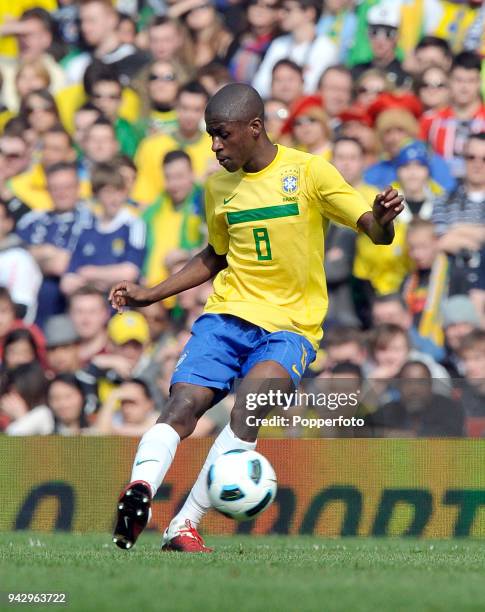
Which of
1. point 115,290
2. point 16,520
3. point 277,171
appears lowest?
point 16,520

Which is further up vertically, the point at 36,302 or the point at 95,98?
the point at 95,98

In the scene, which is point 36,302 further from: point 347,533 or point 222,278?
point 222,278

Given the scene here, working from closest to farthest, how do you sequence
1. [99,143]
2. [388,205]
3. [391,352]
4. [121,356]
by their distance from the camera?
[388,205] < [391,352] < [121,356] < [99,143]

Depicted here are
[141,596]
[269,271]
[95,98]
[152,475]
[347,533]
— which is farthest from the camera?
[95,98]

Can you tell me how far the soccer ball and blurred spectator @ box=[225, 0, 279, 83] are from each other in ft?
21.4

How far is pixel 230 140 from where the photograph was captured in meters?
6.40

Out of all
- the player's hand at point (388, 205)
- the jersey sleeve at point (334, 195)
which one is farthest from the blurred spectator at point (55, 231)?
the player's hand at point (388, 205)

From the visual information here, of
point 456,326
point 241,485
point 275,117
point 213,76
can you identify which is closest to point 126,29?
point 213,76

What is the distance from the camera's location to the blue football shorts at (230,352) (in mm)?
6402

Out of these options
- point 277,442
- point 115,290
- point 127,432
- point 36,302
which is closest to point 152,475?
point 115,290

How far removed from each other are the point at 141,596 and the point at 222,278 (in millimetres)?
2655

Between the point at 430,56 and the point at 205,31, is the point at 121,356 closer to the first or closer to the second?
the point at 205,31

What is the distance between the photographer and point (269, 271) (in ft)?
21.6

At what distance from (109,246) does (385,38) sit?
3.12 meters
